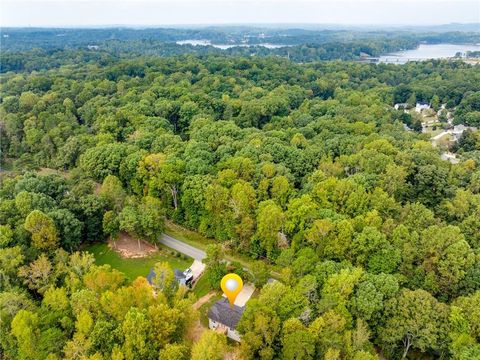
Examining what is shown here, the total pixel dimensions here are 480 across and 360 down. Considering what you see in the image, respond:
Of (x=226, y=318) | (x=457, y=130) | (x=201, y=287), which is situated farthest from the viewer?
(x=457, y=130)

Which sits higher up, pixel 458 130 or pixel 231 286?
pixel 458 130

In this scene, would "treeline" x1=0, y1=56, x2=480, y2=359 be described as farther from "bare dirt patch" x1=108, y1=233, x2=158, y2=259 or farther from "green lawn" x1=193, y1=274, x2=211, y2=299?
"green lawn" x1=193, y1=274, x2=211, y2=299

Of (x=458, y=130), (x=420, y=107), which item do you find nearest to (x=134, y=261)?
(x=458, y=130)

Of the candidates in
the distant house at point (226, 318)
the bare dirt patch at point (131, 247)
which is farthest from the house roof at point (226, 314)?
the bare dirt patch at point (131, 247)

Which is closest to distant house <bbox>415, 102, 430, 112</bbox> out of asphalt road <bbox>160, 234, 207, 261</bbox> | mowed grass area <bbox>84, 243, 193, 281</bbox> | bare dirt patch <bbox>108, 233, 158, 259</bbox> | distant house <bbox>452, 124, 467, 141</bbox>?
distant house <bbox>452, 124, 467, 141</bbox>

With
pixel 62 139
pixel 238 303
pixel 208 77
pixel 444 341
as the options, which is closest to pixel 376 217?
pixel 444 341

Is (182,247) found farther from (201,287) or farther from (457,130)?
(457,130)
